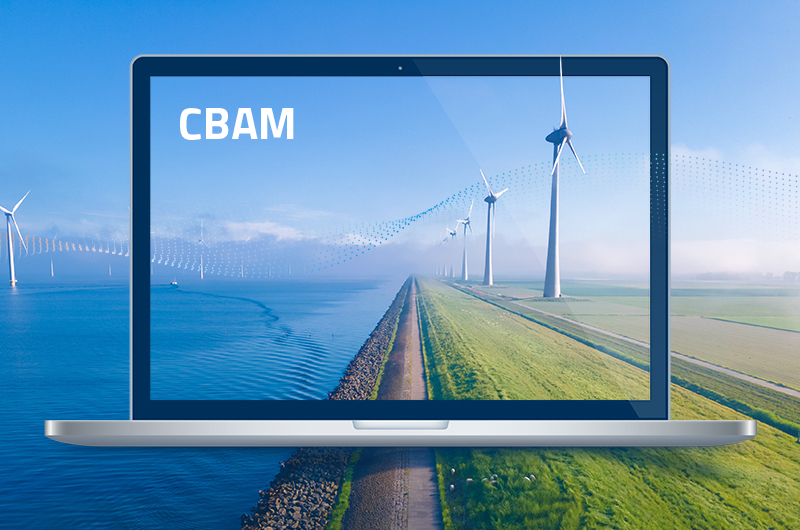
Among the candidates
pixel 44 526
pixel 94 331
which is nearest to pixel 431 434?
pixel 44 526

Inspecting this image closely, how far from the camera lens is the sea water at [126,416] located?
8.84 m

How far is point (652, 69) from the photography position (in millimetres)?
4031

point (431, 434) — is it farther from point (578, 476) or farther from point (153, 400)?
point (578, 476)

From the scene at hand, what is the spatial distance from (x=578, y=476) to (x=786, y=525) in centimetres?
258

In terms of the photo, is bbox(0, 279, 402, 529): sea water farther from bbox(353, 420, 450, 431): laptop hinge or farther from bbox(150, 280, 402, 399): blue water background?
bbox(353, 420, 450, 431): laptop hinge

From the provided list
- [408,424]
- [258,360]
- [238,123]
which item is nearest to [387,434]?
[408,424]

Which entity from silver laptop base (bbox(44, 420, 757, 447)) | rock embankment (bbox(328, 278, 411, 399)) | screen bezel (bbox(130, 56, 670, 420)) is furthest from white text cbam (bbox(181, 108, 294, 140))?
rock embankment (bbox(328, 278, 411, 399))

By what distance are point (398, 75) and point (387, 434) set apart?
153 inches

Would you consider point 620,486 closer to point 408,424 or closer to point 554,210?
point 408,424

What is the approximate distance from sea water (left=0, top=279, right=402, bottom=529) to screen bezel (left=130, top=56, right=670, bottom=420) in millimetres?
349

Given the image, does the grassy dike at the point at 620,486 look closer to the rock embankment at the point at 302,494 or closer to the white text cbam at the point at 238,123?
the rock embankment at the point at 302,494

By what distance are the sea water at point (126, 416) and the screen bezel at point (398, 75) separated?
1.15 feet

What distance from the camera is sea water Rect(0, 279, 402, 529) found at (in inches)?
348

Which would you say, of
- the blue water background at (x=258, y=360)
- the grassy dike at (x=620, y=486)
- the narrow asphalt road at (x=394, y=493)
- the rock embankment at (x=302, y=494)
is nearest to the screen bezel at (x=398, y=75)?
the blue water background at (x=258, y=360)
